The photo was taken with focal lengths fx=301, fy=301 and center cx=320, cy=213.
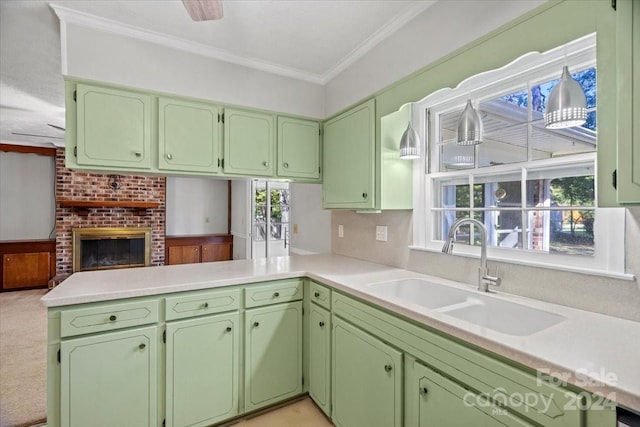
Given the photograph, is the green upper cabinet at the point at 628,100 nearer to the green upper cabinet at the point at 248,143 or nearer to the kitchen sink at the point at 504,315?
the kitchen sink at the point at 504,315

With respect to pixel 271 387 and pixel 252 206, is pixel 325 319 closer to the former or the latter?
pixel 271 387

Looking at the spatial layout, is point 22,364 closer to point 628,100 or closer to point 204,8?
point 204,8

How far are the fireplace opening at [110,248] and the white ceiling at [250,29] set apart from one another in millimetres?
3164

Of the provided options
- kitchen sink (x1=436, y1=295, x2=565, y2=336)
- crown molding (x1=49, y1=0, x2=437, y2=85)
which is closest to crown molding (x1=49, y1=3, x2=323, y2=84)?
crown molding (x1=49, y1=0, x2=437, y2=85)

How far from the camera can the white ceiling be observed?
1.78 meters

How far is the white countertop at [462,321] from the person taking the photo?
0.79 metres

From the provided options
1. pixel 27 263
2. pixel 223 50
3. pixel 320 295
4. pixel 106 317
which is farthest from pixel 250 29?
pixel 27 263

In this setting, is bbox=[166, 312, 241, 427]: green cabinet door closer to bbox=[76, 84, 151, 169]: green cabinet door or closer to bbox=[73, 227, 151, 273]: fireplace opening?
bbox=[76, 84, 151, 169]: green cabinet door

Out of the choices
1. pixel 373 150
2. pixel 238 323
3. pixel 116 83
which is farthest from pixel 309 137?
pixel 238 323

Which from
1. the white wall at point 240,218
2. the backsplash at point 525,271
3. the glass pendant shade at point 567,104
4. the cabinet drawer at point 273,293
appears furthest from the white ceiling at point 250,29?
the white wall at point 240,218

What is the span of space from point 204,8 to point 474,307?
6.45ft

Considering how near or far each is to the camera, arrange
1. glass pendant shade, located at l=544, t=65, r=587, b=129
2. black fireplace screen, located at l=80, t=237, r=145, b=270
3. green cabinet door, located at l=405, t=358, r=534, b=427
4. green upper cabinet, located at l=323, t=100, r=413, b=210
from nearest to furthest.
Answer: green cabinet door, located at l=405, t=358, r=534, b=427 → glass pendant shade, located at l=544, t=65, r=587, b=129 → green upper cabinet, located at l=323, t=100, r=413, b=210 → black fireplace screen, located at l=80, t=237, r=145, b=270

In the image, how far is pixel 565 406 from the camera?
806mm

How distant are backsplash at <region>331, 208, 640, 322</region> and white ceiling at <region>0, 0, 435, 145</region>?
4.20 ft
